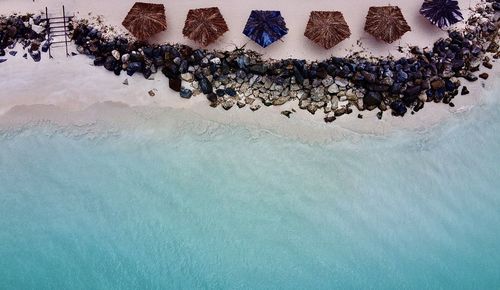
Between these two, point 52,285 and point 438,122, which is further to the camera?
point 438,122

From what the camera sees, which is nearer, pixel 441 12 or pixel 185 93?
pixel 185 93

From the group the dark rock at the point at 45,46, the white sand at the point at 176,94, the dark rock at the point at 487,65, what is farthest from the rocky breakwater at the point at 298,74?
the dark rock at the point at 45,46

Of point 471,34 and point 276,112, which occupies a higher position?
point 471,34

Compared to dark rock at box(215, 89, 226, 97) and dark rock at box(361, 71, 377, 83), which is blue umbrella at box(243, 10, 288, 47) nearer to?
dark rock at box(215, 89, 226, 97)

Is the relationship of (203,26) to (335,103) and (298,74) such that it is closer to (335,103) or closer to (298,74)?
(298,74)

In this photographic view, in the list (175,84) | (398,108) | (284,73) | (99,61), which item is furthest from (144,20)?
(398,108)

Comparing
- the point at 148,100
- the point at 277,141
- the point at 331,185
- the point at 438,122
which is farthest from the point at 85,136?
the point at 438,122

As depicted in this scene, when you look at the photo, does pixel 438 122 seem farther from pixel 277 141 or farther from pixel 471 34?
pixel 277 141
